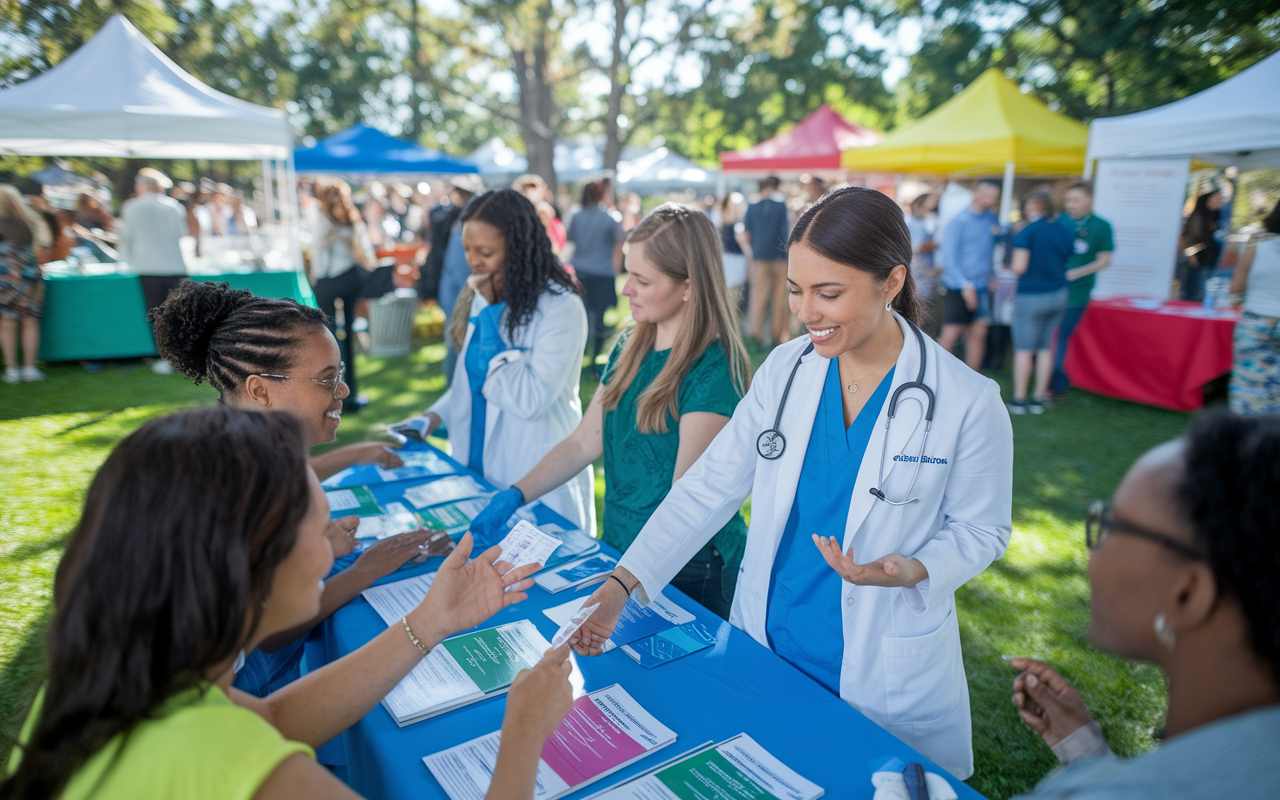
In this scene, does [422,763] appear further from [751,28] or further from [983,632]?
[751,28]

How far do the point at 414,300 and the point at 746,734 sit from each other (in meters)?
8.11

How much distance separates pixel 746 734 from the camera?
53.6 inches

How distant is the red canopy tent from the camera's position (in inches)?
480

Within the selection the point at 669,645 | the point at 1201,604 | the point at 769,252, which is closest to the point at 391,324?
the point at 769,252

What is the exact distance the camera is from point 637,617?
1795 mm

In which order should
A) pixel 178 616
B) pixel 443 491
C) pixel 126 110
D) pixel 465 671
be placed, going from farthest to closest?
pixel 126 110 → pixel 443 491 → pixel 465 671 → pixel 178 616

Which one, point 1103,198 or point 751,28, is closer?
point 1103,198

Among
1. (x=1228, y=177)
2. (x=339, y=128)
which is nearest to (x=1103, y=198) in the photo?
(x=1228, y=177)

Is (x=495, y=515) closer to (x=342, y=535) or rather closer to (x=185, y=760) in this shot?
(x=342, y=535)

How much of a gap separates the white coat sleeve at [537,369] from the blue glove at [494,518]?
2.11 ft

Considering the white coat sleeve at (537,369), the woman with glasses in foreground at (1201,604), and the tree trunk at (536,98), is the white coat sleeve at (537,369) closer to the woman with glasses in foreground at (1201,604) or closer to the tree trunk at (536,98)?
the woman with glasses in foreground at (1201,604)

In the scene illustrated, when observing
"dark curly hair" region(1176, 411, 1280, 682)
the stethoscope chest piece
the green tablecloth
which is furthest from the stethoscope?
the green tablecloth

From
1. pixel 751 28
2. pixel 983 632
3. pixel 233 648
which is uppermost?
pixel 751 28

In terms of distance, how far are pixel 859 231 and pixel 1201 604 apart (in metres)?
1.07
